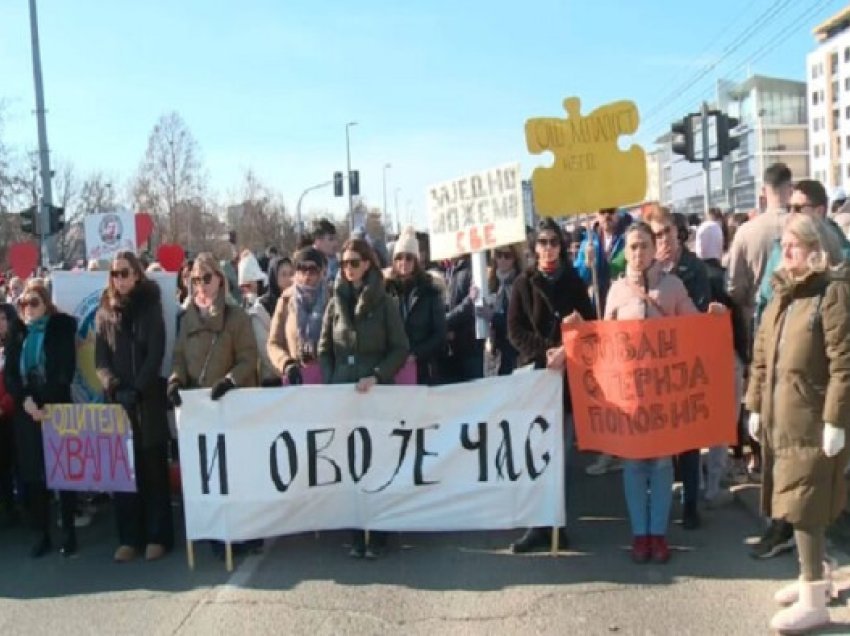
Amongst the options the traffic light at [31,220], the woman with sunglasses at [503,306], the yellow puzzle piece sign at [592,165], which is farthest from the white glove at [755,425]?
the traffic light at [31,220]

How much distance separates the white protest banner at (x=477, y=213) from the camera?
706 centimetres

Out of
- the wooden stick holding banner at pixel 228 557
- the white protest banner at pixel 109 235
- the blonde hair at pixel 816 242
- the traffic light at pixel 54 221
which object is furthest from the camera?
the traffic light at pixel 54 221

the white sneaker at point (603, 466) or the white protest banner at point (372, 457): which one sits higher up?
the white protest banner at point (372, 457)

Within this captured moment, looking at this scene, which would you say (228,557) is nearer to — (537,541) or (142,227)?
(537,541)

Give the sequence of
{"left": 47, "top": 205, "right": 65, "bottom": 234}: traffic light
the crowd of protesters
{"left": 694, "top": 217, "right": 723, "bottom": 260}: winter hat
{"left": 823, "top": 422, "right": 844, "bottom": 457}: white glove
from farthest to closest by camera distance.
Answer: {"left": 47, "top": 205, "right": 65, "bottom": 234}: traffic light
{"left": 694, "top": 217, "right": 723, "bottom": 260}: winter hat
the crowd of protesters
{"left": 823, "top": 422, "right": 844, "bottom": 457}: white glove

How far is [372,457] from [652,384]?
1791mm

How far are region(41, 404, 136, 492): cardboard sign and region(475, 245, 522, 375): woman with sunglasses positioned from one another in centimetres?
282

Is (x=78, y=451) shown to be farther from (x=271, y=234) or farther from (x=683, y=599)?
(x=271, y=234)

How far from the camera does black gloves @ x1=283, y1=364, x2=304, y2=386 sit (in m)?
6.39

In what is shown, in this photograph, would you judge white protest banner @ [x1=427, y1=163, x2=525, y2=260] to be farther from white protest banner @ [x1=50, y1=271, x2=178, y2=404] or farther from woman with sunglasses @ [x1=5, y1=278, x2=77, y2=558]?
woman with sunglasses @ [x1=5, y1=278, x2=77, y2=558]

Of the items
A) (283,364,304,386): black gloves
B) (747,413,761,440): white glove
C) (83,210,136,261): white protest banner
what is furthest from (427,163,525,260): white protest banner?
(83,210,136,261): white protest banner

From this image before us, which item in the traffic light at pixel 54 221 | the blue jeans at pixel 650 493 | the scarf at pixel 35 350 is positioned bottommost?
the blue jeans at pixel 650 493

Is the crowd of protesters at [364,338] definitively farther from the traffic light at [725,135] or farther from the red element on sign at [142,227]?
the traffic light at [725,135]

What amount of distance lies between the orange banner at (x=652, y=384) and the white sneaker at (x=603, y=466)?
2027mm
